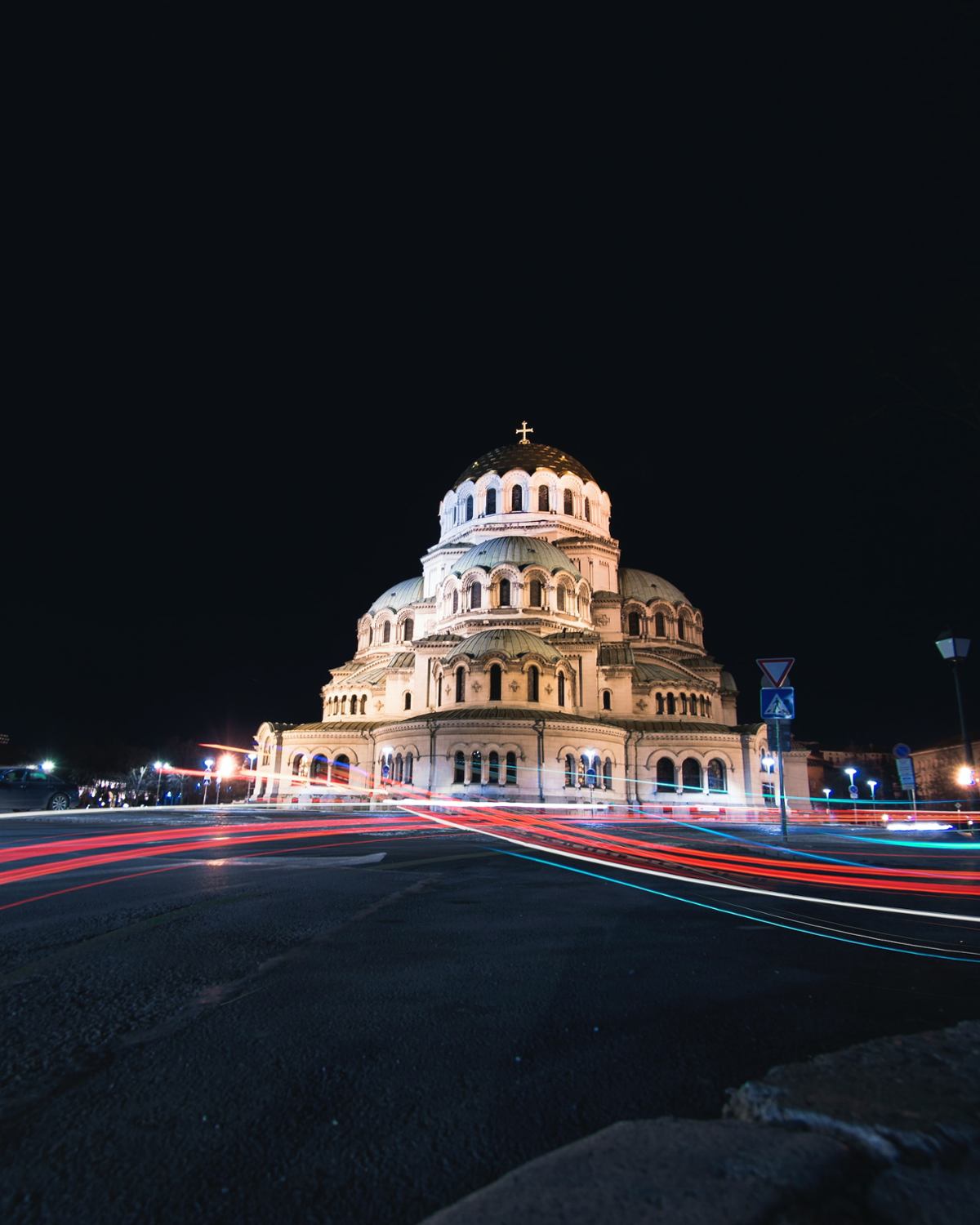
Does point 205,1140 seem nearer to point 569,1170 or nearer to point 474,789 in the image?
point 569,1170

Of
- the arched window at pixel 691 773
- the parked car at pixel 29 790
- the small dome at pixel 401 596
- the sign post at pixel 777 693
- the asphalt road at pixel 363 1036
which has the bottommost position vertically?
the asphalt road at pixel 363 1036

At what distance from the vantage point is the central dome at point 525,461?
54281 mm

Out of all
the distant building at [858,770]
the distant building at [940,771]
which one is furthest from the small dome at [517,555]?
the distant building at [858,770]

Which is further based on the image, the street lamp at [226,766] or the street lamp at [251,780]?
the street lamp at [226,766]

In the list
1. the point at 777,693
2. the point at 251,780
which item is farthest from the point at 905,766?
the point at 251,780

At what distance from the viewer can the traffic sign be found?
13445 mm

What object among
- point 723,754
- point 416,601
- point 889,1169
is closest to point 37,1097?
point 889,1169

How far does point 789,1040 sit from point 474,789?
36557mm

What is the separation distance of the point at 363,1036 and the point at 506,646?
38.8 meters

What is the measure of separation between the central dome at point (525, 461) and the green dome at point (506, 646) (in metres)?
16.4

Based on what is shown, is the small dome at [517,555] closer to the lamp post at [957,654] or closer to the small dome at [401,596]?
the small dome at [401,596]

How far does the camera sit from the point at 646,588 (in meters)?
55.1

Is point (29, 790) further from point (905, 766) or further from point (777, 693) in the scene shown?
point (905, 766)

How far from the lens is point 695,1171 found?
5.34 feet
